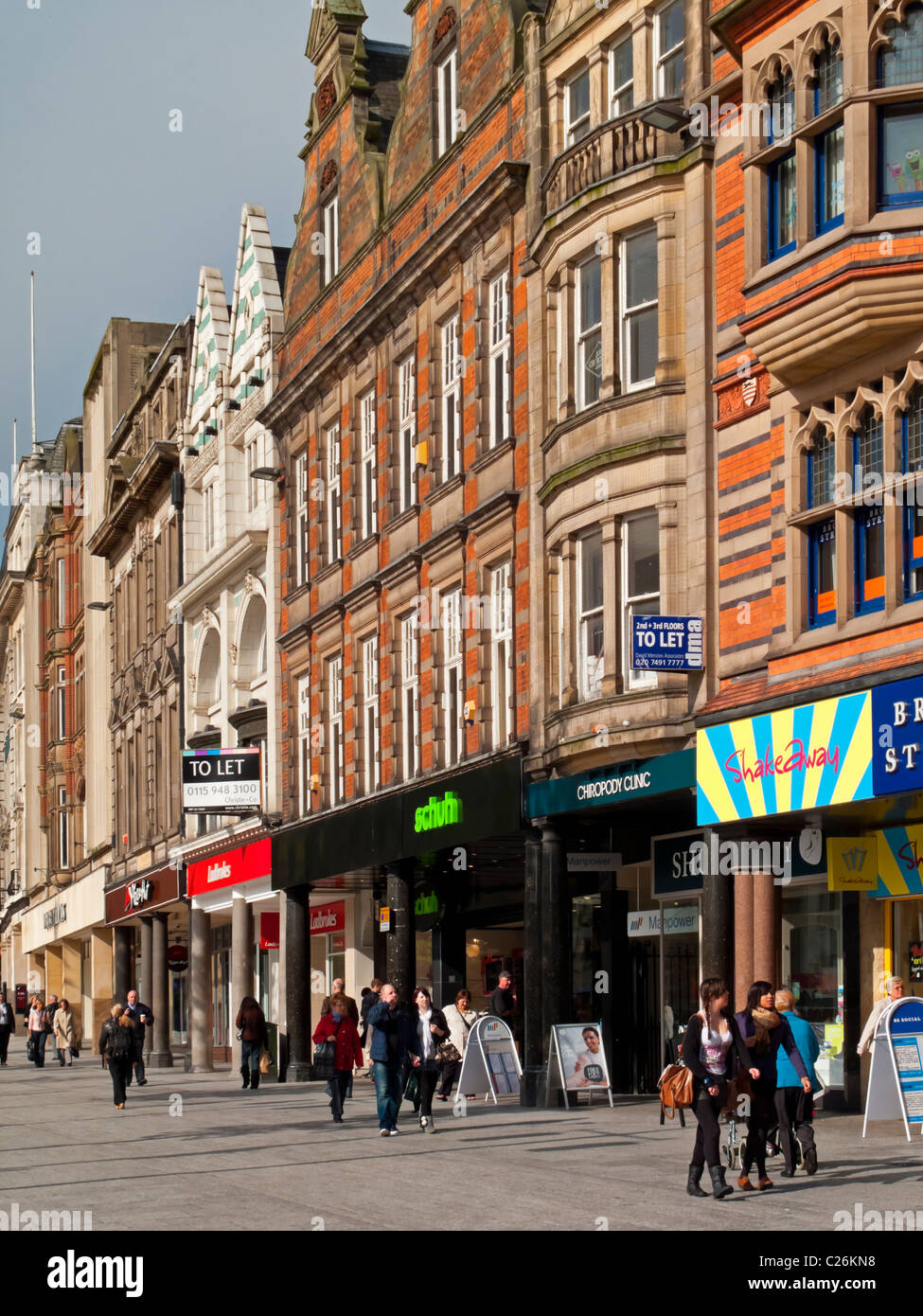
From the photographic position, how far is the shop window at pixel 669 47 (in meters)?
24.8

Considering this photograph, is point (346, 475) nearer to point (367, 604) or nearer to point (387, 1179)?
point (367, 604)

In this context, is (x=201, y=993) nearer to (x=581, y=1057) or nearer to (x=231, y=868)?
(x=231, y=868)

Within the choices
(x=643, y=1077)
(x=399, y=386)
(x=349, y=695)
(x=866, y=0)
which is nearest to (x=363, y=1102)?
(x=643, y=1077)

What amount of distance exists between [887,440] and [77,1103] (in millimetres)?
18913

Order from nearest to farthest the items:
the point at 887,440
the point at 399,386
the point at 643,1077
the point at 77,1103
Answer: the point at 887,440, the point at 643,1077, the point at 77,1103, the point at 399,386

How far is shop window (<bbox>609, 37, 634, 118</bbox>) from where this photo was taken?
84.8 feet

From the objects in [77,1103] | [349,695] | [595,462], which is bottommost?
[77,1103]

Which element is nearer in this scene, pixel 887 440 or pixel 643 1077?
pixel 887 440

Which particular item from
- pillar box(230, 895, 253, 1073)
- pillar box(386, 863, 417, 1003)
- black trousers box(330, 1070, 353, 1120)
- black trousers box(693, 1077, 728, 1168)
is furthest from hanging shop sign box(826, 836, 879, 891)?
pillar box(230, 895, 253, 1073)

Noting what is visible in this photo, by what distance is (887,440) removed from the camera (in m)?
19.6

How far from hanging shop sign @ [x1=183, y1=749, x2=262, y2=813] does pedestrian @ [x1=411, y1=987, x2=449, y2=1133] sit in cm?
1636

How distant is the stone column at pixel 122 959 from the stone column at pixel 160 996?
4181mm

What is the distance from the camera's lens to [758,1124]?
1611cm

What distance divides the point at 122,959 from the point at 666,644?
42.4 metres
